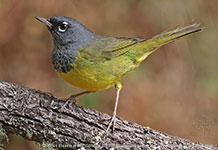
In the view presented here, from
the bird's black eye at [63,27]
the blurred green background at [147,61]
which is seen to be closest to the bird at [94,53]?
the bird's black eye at [63,27]

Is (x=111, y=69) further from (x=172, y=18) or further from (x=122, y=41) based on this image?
(x=172, y=18)

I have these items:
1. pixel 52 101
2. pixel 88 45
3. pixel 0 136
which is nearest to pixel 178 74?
pixel 88 45

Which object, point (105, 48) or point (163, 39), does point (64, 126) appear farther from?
point (163, 39)

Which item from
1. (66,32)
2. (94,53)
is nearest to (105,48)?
(94,53)

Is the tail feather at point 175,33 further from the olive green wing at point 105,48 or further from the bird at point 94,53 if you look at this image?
the olive green wing at point 105,48

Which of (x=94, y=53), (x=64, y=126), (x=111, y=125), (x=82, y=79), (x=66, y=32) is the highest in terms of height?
(x=66, y=32)

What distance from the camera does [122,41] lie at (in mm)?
4316

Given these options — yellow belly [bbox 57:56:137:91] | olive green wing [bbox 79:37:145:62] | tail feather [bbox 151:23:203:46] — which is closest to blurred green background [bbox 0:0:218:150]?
olive green wing [bbox 79:37:145:62]

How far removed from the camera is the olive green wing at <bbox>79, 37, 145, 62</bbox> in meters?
3.93

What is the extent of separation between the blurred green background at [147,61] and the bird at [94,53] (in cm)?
138

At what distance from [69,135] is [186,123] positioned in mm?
3105

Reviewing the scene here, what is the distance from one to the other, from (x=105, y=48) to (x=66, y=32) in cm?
50

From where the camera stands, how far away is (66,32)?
4023 mm

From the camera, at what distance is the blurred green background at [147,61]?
18.8ft
